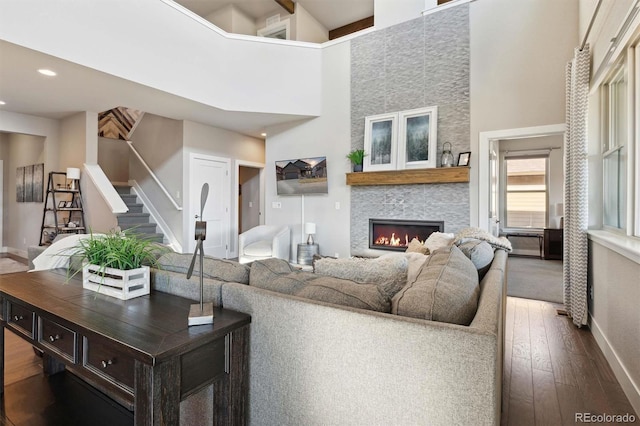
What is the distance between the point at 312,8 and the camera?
21.6 ft

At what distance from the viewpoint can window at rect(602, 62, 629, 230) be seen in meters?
2.51

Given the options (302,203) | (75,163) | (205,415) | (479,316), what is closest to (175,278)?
(205,415)

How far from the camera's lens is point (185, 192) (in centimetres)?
573

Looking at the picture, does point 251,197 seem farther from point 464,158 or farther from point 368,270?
point 368,270

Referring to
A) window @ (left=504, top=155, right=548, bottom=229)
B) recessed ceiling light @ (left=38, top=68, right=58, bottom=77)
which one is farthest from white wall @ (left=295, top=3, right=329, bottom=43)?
window @ (left=504, top=155, right=548, bottom=229)

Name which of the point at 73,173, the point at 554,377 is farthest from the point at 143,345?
the point at 73,173

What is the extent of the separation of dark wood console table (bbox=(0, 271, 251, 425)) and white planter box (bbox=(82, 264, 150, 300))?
4cm

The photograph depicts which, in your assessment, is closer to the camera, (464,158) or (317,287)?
(317,287)

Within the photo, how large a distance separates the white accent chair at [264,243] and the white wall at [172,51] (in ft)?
6.74

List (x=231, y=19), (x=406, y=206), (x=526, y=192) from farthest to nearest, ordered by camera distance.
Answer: (x=526, y=192) → (x=231, y=19) → (x=406, y=206)

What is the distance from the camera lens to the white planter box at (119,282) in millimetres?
1520

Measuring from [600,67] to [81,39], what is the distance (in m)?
4.89

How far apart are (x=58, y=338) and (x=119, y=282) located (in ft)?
1.00

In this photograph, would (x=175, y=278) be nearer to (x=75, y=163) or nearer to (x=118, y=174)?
(x=75, y=163)
